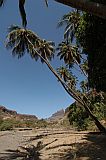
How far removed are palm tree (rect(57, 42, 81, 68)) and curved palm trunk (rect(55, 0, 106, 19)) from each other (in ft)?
107

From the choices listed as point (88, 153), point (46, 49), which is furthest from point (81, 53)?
point (46, 49)

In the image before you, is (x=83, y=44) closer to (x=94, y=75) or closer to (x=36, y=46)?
(x=94, y=75)

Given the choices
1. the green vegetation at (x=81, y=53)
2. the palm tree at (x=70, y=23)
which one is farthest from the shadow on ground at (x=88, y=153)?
the palm tree at (x=70, y=23)

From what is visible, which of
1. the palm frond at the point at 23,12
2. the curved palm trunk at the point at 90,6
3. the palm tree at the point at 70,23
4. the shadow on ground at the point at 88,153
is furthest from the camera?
the palm tree at the point at 70,23

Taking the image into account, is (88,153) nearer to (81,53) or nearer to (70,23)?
(81,53)

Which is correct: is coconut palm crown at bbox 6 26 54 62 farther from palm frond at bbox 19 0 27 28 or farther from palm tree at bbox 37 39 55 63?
palm frond at bbox 19 0 27 28

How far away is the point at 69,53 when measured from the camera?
42.8m

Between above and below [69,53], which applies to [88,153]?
below

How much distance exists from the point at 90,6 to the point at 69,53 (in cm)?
3389

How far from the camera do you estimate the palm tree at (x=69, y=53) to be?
42.3 m

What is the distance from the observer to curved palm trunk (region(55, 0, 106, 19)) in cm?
873

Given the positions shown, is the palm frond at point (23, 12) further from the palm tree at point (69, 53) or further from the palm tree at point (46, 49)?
the palm tree at point (69, 53)

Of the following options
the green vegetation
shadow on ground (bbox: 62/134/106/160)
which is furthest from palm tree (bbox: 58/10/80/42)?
shadow on ground (bbox: 62/134/106/160)

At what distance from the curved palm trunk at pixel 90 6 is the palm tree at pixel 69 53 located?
32624 mm
